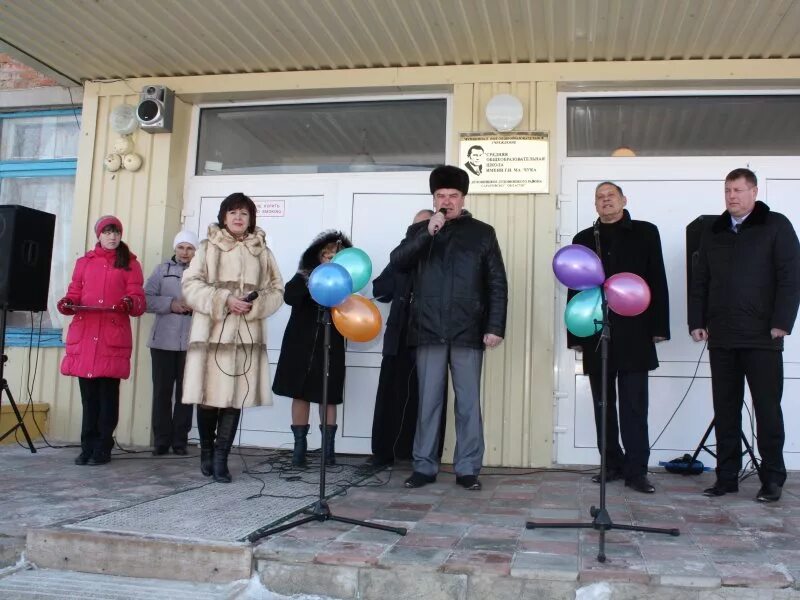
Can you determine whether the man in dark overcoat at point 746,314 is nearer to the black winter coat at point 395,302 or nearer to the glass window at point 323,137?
the black winter coat at point 395,302

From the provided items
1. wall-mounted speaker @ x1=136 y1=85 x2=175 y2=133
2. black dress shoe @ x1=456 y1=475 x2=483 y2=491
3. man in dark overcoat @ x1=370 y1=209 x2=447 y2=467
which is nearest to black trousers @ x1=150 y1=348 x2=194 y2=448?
man in dark overcoat @ x1=370 y1=209 x2=447 y2=467

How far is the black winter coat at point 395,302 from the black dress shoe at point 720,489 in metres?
2.05

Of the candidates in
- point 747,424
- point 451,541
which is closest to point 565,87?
point 747,424

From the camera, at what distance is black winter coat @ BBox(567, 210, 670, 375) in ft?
14.6

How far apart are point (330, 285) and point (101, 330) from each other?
219cm

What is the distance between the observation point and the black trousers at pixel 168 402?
5.62 metres

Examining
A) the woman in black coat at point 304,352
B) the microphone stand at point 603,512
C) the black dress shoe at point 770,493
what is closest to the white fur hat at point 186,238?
the woman in black coat at point 304,352

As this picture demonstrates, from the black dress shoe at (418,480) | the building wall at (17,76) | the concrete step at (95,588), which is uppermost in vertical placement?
the building wall at (17,76)

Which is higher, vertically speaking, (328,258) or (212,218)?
(212,218)

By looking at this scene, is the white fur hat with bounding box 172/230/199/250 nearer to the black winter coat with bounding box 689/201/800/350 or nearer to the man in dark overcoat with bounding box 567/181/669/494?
the man in dark overcoat with bounding box 567/181/669/494

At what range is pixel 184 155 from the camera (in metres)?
6.34

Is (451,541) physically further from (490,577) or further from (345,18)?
(345,18)

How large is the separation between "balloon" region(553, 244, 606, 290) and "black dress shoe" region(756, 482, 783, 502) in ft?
5.28

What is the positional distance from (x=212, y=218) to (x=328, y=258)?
1.70m
